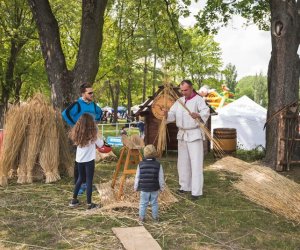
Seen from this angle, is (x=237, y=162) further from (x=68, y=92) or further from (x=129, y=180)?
(x=68, y=92)

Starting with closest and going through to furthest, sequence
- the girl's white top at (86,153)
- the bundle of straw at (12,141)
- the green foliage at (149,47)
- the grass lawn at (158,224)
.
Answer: the grass lawn at (158,224), the girl's white top at (86,153), the bundle of straw at (12,141), the green foliage at (149,47)

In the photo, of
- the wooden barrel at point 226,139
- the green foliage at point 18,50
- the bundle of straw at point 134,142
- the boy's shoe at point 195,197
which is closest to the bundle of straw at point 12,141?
the bundle of straw at point 134,142

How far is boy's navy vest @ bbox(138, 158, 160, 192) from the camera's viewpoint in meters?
4.57

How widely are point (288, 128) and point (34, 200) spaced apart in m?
5.23

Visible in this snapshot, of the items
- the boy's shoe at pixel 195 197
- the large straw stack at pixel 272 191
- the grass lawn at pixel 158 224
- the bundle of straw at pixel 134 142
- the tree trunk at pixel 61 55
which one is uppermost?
the tree trunk at pixel 61 55

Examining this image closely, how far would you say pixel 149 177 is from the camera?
458cm

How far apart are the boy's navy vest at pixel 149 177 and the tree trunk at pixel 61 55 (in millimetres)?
3922

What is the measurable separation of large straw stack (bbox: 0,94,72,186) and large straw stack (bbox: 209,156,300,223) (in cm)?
320

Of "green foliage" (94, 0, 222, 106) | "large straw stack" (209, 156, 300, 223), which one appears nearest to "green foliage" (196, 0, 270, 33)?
"green foliage" (94, 0, 222, 106)

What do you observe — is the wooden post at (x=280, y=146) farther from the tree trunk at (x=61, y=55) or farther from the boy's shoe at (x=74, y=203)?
the boy's shoe at (x=74, y=203)

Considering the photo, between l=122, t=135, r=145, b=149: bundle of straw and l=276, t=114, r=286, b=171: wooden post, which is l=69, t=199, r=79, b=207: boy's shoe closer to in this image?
l=122, t=135, r=145, b=149: bundle of straw

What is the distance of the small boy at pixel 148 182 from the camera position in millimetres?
4574

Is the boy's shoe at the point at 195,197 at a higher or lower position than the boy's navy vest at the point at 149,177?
lower

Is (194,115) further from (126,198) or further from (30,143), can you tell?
(30,143)
